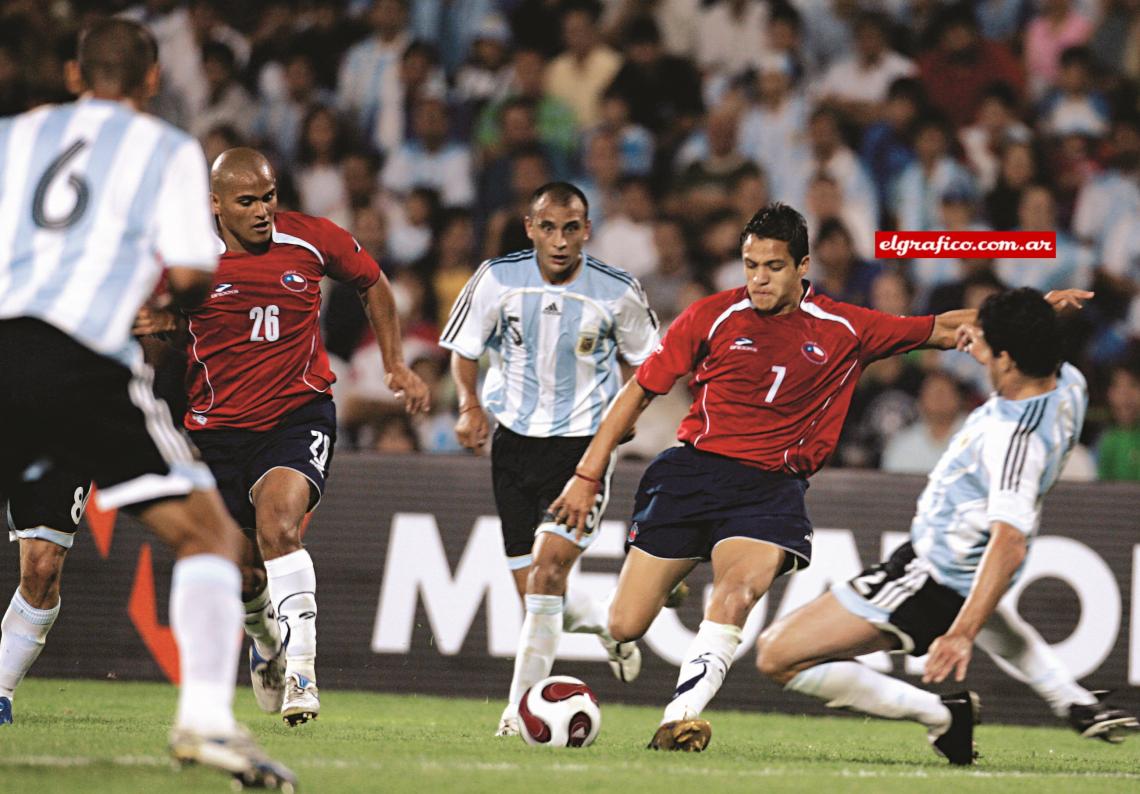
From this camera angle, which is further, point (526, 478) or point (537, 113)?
point (537, 113)

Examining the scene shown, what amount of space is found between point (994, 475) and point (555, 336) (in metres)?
2.47

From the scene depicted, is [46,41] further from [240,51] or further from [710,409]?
[710,409]

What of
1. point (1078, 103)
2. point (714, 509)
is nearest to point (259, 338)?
point (714, 509)

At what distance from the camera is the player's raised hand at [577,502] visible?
6422 millimetres

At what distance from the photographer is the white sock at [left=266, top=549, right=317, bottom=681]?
6.84m

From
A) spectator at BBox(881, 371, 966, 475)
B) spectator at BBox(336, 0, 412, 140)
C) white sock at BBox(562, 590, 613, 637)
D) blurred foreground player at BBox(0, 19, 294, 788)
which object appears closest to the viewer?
blurred foreground player at BBox(0, 19, 294, 788)

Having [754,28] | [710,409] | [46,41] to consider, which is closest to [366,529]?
[710,409]

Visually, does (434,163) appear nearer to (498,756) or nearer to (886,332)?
(886,332)

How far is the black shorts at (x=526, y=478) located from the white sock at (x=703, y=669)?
1587 millimetres

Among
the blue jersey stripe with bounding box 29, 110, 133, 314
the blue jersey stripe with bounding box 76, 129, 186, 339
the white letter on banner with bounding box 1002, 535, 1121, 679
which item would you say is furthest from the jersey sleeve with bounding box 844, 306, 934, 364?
the blue jersey stripe with bounding box 29, 110, 133, 314

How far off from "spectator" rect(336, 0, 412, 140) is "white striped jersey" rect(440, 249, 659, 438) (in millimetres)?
5925

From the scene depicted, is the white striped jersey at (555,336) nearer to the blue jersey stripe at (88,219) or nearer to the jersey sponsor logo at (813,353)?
the jersey sponsor logo at (813,353)

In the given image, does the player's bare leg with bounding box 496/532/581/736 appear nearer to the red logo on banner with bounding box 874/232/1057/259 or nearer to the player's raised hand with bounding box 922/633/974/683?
the player's raised hand with bounding box 922/633/974/683

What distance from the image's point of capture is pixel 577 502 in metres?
6.43
